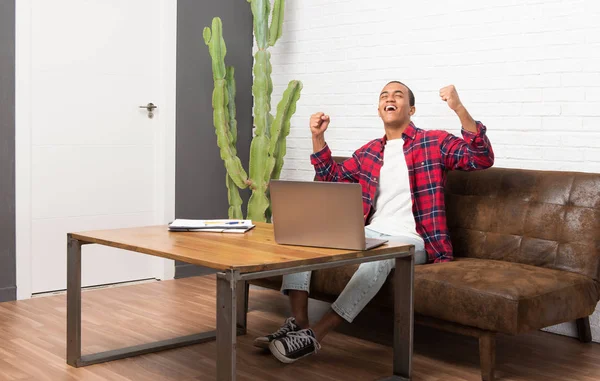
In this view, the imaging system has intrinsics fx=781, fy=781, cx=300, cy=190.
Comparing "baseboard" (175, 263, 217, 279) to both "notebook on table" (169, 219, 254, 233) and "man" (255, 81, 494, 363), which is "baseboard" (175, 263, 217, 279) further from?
"notebook on table" (169, 219, 254, 233)

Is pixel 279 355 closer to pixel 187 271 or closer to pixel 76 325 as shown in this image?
pixel 76 325

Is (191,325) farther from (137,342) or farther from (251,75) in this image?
(251,75)

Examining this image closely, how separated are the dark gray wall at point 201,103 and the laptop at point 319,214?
2.33 m

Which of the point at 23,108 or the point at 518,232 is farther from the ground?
the point at 23,108

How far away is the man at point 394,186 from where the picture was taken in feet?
9.52

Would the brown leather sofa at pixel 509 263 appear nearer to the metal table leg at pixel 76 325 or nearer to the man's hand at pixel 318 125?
the man's hand at pixel 318 125

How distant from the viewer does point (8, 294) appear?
3.99 meters

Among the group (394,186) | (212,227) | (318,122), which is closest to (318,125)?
(318,122)

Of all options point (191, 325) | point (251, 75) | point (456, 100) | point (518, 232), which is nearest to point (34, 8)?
point (251, 75)

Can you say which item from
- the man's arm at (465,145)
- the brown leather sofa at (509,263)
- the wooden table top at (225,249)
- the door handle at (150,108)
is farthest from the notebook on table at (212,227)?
the door handle at (150,108)

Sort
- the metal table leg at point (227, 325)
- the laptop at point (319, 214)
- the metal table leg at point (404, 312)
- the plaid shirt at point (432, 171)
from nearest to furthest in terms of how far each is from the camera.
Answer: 1. the metal table leg at point (227, 325)
2. the laptop at point (319, 214)
3. the metal table leg at point (404, 312)
4. the plaid shirt at point (432, 171)

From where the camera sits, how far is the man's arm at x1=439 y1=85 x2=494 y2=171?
9.89ft

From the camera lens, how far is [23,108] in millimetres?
4023

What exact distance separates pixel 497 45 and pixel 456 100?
82 centimetres
